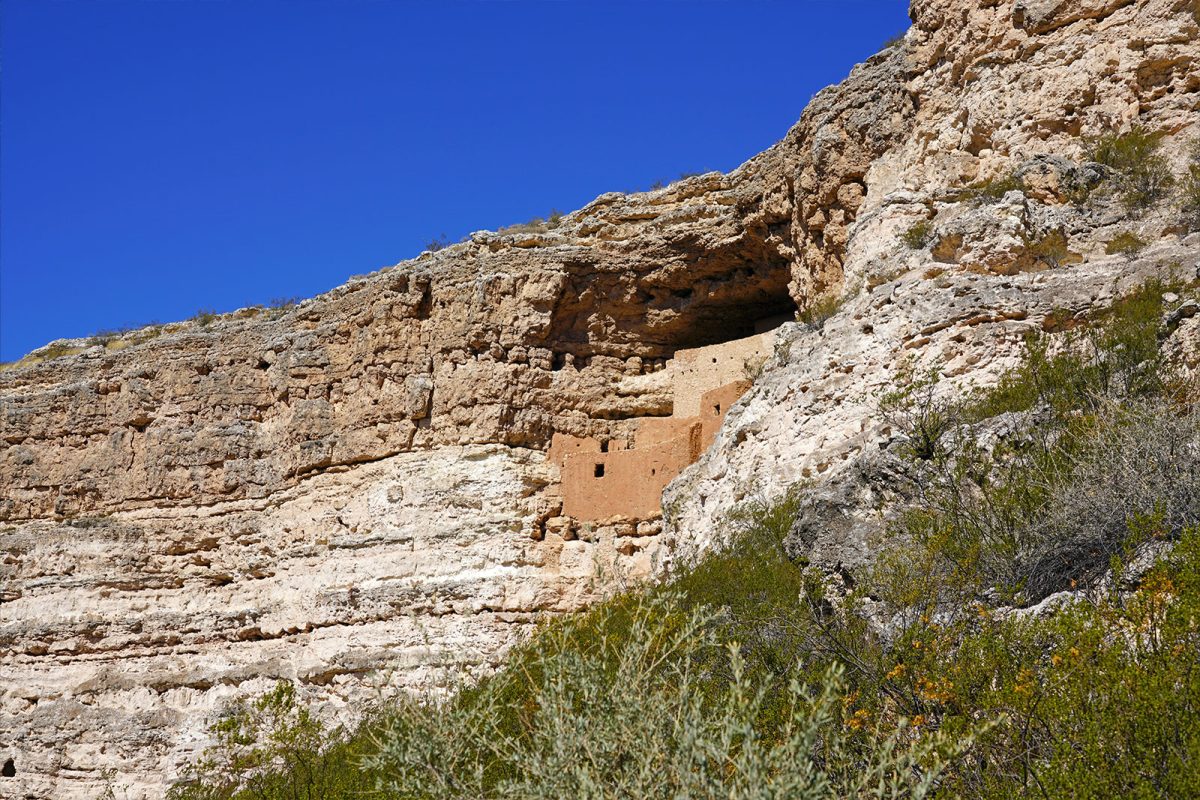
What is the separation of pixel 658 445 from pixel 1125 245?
23.5 feet

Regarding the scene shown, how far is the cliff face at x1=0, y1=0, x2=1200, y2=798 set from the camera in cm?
1297

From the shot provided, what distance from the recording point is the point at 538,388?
61.4ft

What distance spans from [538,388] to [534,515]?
Result: 234cm

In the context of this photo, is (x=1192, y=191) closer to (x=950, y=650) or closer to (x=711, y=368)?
(x=950, y=650)

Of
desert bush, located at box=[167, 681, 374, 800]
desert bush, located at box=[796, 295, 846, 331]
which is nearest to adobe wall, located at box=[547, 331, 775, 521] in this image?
desert bush, located at box=[796, 295, 846, 331]

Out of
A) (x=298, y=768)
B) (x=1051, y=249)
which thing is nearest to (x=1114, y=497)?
(x=1051, y=249)

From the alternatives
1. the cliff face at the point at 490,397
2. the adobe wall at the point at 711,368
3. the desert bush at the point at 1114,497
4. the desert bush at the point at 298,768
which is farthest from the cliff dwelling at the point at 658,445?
the desert bush at the point at 1114,497

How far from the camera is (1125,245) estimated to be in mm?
11570

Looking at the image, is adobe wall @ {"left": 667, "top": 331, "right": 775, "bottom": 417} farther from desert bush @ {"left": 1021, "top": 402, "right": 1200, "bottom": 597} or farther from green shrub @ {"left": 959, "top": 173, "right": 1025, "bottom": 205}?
desert bush @ {"left": 1021, "top": 402, "right": 1200, "bottom": 597}

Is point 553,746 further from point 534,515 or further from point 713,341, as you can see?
point 713,341

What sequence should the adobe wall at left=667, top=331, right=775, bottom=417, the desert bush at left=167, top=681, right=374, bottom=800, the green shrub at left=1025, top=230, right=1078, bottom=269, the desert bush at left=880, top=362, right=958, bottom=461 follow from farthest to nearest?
the adobe wall at left=667, top=331, right=775, bottom=417, the green shrub at left=1025, top=230, right=1078, bottom=269, the desert bush at left=167, top=681, right=374, bottom=800, the desert bush at left=880, top=362, right=958, bottom=461

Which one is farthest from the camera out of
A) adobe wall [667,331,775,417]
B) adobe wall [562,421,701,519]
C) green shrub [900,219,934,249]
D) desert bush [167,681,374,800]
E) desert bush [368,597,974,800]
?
adobe wall [667,331,775,417]

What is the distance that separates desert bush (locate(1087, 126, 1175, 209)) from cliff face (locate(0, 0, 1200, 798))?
9.5 inches

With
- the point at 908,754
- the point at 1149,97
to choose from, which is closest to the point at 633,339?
the point at 1149,97
